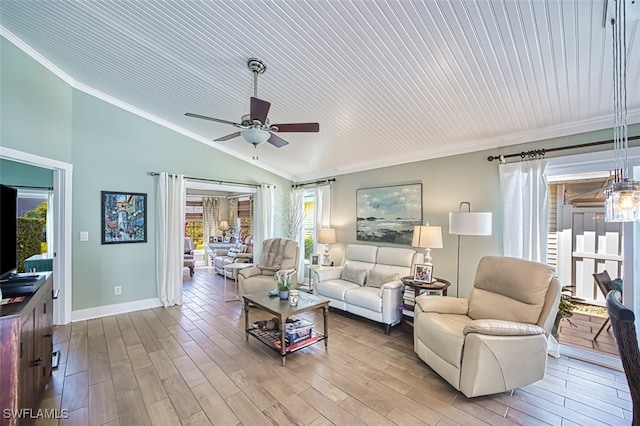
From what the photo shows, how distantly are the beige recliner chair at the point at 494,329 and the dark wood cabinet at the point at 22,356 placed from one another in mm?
2815

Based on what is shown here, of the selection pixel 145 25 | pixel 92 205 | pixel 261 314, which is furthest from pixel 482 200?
pixel 92 205

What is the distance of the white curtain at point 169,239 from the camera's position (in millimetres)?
4418

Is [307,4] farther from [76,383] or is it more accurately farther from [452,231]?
[76,383]

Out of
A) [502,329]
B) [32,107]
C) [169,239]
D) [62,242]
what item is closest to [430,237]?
[502,329]

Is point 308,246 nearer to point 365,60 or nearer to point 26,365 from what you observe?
point 365,60

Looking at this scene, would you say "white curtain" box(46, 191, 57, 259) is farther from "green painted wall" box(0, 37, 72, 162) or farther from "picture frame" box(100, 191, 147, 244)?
"green painted wall" box(0, 37, 72, 162)

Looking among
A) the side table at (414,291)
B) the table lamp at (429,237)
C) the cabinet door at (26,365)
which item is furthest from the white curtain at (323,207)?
the cabinet door at (26,365)

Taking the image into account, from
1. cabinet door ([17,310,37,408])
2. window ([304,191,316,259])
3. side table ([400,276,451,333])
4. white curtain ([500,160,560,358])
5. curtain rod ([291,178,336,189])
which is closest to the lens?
cabinet door ([17,310,37,408])

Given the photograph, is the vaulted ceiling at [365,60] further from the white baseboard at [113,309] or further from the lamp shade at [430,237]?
the white baseboard at [113,309]

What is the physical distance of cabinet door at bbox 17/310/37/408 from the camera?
1.51 metres

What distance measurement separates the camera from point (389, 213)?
4.50m

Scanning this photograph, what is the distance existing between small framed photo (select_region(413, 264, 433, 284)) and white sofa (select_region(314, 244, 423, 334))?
25cm

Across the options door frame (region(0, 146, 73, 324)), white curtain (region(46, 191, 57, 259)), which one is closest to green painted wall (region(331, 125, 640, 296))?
door frame (region(0, 146, 73, 324))

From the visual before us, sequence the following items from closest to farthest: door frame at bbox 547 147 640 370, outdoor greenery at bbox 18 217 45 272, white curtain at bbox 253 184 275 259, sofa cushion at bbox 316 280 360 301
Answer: door frame at bbox 547 147 640 370, sofa cushion at bbox 316 280 360 301, outdoor greenery at bbox 18 217 45 272, white curtain at bbox 253 184 275 259
